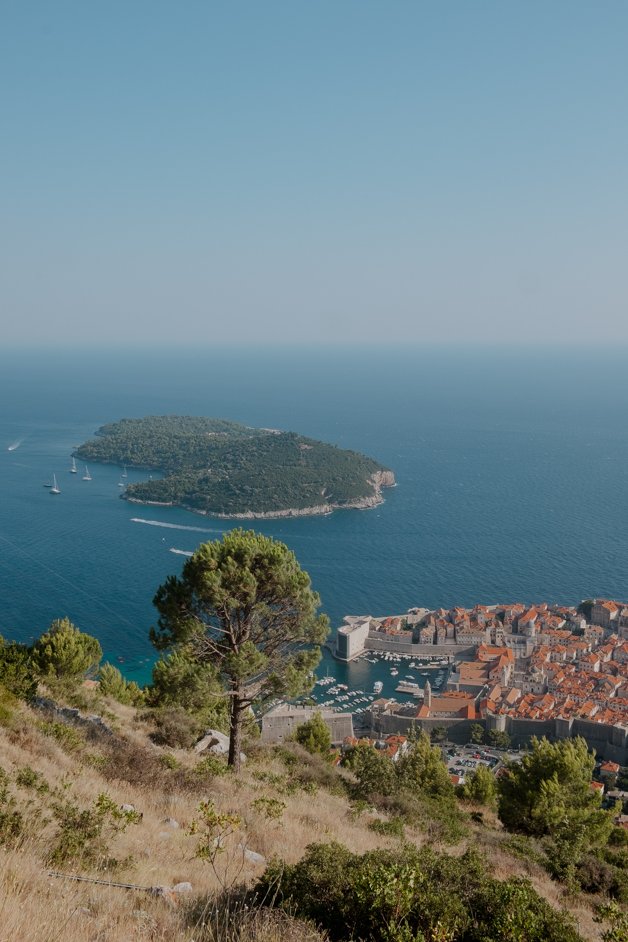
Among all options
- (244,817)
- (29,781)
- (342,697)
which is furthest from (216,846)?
(342,697)

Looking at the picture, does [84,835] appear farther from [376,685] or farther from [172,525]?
[172,525]

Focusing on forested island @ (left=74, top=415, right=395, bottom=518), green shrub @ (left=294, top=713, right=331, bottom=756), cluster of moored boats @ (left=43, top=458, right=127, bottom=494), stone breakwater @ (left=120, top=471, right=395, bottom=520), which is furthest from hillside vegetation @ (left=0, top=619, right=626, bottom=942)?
cluster of moored boats @ (left=43, top=458, right=127, bottom=494)

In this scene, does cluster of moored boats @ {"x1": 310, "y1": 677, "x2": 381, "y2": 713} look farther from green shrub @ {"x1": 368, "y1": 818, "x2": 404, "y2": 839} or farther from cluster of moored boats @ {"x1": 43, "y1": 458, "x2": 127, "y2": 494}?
cluster of moored boats @ {"x1": 43, "y1": 458, "x2": 127, "y2": 494}

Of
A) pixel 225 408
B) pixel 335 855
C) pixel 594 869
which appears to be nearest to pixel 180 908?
pixel 335 855

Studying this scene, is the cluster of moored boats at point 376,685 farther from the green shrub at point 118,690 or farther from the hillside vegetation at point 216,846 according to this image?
the hillside vegetation at point 216,846

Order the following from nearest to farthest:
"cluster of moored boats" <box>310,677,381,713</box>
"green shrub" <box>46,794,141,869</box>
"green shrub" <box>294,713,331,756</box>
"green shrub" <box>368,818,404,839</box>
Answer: "green shrub" <box>46,794,141,869</box> < "green shrub" <box>368,818,404,839</box> < "green shrub" <box>294,713,331,756</box> < "cluster of moored boats" <box>310,677,381,713</box>
